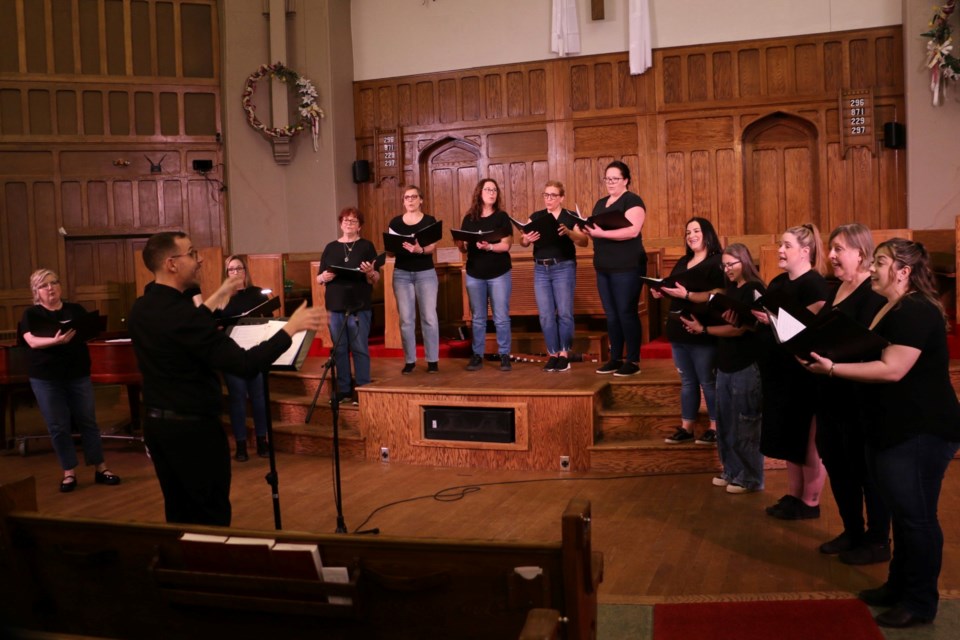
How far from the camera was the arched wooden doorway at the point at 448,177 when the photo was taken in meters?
11.5

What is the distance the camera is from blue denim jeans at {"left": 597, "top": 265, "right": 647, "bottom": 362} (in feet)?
21.2

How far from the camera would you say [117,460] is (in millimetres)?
6996

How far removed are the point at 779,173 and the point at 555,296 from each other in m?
4.91

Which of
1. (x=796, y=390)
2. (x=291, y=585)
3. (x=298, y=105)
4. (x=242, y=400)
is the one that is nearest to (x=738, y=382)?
(x=796, y=390)

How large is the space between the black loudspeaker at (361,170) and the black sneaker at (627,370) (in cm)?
579

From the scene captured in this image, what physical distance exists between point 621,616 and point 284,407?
4336 mm

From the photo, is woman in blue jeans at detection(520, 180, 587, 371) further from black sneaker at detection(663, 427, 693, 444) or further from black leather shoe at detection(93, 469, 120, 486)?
black leather shoe at detection(93, 469, 120, 486)

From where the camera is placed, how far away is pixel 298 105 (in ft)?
36.7

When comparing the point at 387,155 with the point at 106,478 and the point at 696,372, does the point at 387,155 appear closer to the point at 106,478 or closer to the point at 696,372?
the point at 106,478

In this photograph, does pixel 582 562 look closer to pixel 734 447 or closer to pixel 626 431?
pixel 734 447

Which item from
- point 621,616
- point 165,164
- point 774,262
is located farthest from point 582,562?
point 165,164

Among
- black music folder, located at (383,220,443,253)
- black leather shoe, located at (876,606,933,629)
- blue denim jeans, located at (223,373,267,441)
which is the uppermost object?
black music folder, located at (383,220,443,253)

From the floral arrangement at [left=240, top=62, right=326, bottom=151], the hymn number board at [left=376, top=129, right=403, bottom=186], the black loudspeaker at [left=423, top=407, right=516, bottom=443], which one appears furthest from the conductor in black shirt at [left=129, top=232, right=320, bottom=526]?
the hymn number board at [left=376, top=129, right=403, bottom=186]

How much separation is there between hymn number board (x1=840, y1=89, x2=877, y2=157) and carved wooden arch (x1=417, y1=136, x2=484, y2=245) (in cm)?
422
